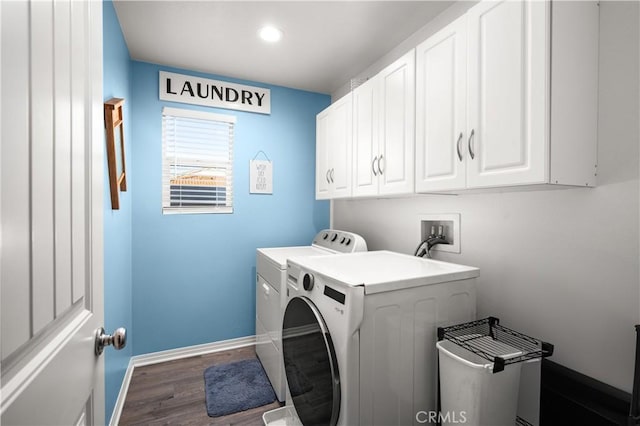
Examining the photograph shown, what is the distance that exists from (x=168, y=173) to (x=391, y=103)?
1.95 m

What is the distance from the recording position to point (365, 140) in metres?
2.00

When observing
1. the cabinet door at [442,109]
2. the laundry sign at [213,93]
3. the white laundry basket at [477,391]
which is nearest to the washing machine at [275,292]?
the cabinet door at [442,109]

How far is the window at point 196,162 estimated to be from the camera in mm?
2582

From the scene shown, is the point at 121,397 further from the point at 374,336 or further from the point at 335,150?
the point at 335,150

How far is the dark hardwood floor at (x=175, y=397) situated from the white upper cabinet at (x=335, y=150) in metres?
1.59

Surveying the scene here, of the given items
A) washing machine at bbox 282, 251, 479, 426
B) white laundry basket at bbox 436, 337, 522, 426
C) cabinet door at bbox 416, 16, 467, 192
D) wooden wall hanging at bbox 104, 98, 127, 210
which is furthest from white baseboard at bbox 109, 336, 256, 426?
cabinet door at bbox 416, 16, 467, 192

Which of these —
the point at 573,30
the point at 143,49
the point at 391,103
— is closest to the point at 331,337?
the point at 391,103

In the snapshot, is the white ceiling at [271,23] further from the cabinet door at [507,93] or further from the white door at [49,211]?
the white door at [49,211]

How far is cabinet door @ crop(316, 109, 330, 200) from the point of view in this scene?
2482mm

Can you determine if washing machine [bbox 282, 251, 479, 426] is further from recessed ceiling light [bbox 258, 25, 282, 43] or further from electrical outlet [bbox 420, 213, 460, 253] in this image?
recessed ceiling light [bbox 258, 25, 282, 43]

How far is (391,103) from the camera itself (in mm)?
1753

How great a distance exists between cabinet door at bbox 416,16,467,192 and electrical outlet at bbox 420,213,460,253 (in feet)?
1.21

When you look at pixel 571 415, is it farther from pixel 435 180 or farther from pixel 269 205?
pixel 269 205

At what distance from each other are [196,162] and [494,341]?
2.54 m
